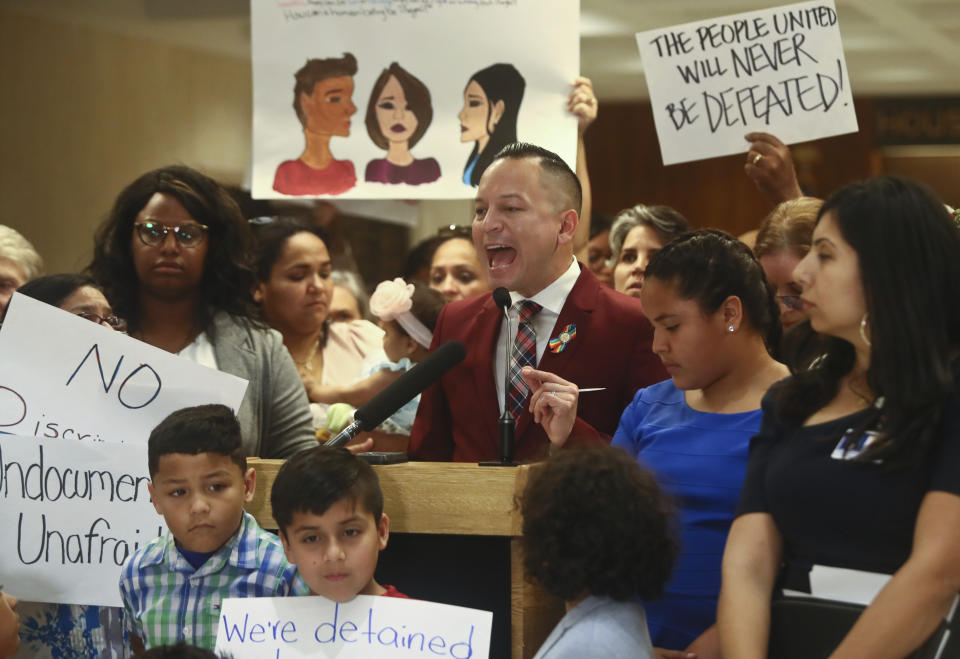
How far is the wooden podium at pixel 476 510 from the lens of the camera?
1815mm

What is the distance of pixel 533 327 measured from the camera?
2.37 meters

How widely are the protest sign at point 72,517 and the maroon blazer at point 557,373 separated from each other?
56cm

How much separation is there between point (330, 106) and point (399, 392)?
1.44 metres

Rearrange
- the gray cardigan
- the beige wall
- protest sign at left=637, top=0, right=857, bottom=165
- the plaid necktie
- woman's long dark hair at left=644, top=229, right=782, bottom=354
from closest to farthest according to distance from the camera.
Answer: woman's long dark hair at left=644, top=229, right=782, bottom=354
the plaid necktie
the gray cardigan
protest sign at left=637, top=0, right=857, bottom=165
the beige wall

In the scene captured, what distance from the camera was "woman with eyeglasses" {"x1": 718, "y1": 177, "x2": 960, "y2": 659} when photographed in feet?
4.91

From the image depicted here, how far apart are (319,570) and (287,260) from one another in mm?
1623

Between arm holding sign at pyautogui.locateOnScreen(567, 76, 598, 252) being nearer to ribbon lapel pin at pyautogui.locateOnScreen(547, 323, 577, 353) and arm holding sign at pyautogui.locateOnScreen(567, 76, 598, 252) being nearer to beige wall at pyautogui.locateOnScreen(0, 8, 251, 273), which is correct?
ribbon lapel pin at pyautogui.locateOnScreen(547, 323, 577, 353)

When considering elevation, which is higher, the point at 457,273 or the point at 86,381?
the point at 457,273

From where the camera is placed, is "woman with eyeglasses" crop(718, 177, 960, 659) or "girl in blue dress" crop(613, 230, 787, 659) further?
"girl in blue dress" crop(613, 230, 787, 659)

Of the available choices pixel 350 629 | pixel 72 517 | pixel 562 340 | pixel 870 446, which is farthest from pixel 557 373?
pixel 72 517

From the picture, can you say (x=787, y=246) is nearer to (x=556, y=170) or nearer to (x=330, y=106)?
(x=556, y=170)

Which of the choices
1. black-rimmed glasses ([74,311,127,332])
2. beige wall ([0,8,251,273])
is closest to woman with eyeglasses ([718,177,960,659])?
black-rimmed glasses ([74,311,127,332])

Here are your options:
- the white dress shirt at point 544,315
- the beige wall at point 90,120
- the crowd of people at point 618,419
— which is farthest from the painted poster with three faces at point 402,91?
the beige wall at point 90,120

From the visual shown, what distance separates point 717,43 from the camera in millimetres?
2895
